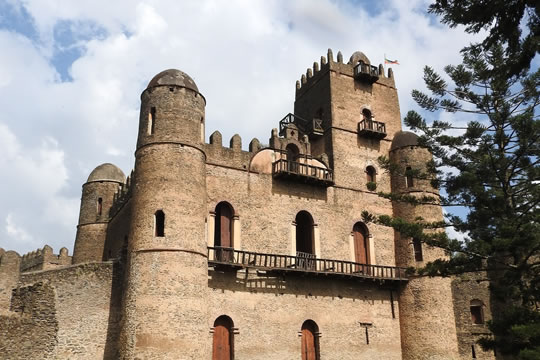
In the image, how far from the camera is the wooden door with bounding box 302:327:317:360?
2178cm

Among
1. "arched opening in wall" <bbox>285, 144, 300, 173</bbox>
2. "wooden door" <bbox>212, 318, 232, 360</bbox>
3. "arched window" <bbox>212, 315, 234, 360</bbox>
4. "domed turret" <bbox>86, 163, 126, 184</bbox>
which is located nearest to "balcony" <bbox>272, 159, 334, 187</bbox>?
"arched opening in wall" <bbox>285, 144, 300, 173</bbox>

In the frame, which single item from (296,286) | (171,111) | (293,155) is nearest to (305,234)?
(296,286)

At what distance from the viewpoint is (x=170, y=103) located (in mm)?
20734

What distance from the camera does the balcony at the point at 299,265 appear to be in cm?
2048

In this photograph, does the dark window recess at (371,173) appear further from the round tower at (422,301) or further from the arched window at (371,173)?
the round tower at (422,301)

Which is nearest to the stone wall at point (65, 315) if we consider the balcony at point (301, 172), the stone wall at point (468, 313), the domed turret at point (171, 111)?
the domed turret at point (171, 111)

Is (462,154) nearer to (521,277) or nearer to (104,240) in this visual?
(521,277)

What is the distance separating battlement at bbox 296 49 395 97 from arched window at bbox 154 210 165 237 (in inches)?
501

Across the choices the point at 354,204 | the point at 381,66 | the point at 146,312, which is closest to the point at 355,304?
the point at 354,204

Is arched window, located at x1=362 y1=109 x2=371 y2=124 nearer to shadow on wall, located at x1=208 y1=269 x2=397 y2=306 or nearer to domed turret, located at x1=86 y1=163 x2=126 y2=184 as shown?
shadow on wall, located at x1=208 y1=269 x2=397 y2=306

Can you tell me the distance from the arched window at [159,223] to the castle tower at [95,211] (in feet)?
31.2

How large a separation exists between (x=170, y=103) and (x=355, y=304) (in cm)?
1146

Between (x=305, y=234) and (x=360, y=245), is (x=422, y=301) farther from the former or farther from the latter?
(x=305, y=234)

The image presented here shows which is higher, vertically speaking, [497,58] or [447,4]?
[497,58]
